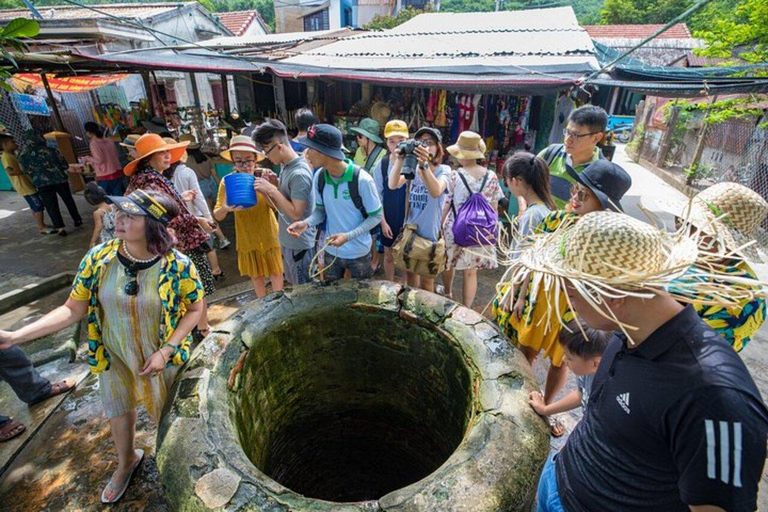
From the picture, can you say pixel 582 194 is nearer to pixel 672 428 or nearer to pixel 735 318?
pixel 735 318

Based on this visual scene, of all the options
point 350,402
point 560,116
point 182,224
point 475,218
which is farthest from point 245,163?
point 560,116

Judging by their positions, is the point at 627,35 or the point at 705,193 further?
the point at 627,35

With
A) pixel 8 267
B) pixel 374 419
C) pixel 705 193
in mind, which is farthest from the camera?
pixel 8 267

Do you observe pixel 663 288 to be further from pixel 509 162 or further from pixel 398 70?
pixel 398 70

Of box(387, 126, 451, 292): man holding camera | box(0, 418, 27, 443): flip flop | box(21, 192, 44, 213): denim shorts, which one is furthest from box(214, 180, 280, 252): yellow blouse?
box(21, 192, 44, 213): denim shorts

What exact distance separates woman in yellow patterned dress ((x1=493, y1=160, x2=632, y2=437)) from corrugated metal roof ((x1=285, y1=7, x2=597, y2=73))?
136 inches

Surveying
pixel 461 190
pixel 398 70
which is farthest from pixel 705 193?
pixel 398 70

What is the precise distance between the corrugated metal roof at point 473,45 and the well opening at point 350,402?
4.41 metres

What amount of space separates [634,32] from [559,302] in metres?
24.7

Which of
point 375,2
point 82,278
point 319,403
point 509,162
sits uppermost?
point 375,2

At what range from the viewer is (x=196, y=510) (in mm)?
1205

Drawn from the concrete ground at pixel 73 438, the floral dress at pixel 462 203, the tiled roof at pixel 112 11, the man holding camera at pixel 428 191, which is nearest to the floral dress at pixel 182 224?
the concrete ground at pixel 73 438

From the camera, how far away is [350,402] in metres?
2.69

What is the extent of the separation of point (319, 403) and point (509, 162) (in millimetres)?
2099
